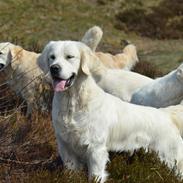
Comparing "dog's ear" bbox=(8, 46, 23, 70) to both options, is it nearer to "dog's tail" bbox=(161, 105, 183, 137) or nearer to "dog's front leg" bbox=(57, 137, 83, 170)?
"dog's tail" bbox=(161, 105, 183, 137)

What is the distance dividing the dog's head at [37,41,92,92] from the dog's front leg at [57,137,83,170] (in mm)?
548

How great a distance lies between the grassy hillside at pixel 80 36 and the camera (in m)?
6.42

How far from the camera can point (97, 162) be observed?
625cm

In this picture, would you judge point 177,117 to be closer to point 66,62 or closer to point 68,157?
point 68,157

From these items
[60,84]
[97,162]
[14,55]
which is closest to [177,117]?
[97,162]

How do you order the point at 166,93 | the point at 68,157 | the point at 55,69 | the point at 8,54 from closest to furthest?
the point at 55,69 → the point at 68,157 → the point at 166,93 → the point at 8,54

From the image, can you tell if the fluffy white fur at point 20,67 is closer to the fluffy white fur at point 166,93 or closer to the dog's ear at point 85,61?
the fluffy white fur at point 166,93

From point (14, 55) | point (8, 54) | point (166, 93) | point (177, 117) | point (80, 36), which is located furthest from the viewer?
point (80, 36)

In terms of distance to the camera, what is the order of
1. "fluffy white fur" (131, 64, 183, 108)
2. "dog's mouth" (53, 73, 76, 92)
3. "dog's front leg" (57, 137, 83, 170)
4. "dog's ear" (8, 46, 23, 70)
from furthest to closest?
"dog's ear" (8, 46, 23, 70)
"fluffy white fur" (131, 64, 183, 108)
"dog's front leg" (57, 137, 83, 170)
"dog's mouth" (53, 73, 76, 92)

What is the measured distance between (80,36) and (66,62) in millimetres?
18941

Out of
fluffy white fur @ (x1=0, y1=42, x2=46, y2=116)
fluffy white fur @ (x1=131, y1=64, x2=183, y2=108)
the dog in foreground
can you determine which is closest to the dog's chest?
A: the dog in foreground

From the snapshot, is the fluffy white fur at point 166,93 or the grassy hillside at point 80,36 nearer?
the grassy hillside at point 80,36

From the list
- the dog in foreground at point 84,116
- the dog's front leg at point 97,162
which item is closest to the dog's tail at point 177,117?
the dog in foreground at point 84,116

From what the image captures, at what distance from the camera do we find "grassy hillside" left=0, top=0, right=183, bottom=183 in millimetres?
6418
